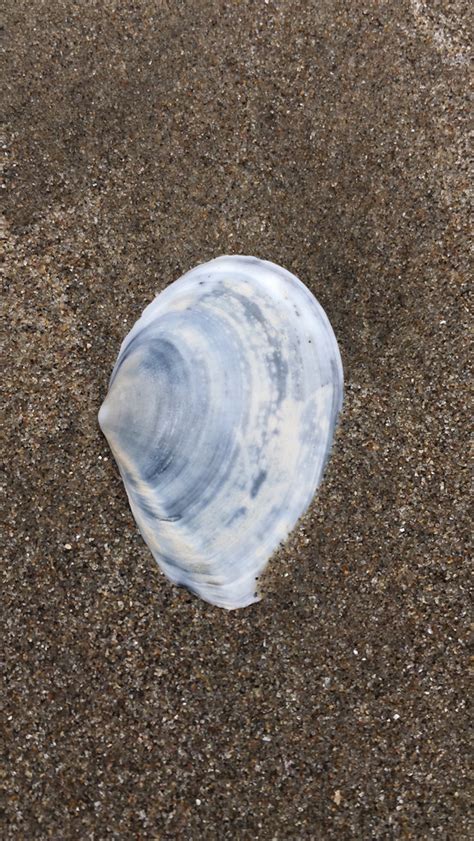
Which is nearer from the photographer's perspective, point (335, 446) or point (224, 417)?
point (224, 417)

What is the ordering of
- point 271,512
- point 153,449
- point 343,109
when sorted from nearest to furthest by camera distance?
point 153,449 < point 271,512 < point 343,109

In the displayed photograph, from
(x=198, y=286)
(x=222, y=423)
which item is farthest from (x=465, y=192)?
(x=222, y=423)

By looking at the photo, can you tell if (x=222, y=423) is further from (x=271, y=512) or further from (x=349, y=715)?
(x=349, y=715)
